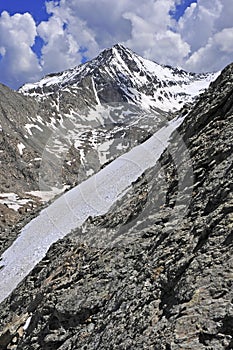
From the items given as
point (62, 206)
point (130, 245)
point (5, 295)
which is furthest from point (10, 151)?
point (130, 245)

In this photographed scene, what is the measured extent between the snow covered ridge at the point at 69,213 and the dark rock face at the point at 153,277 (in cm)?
524

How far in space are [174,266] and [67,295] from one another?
17.3 ft

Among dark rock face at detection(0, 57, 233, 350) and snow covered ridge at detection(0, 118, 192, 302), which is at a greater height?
snow covered ridge at detection(0, 118, 192, 302)

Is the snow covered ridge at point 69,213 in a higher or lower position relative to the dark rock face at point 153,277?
higher

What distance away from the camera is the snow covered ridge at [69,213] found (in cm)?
2633

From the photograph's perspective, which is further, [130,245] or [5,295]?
[5,295]

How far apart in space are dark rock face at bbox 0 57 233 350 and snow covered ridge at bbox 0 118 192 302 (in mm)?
5244

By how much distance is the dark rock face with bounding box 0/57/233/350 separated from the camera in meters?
8.15

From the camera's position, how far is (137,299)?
1038 centimetres

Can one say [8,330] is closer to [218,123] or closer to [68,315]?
[68,315]

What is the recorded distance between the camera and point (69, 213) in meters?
32.2

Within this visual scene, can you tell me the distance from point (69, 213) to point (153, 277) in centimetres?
2214

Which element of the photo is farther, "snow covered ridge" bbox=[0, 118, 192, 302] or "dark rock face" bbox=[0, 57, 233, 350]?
"snow covered ridge" bbox=[0, 118, 192, 302]

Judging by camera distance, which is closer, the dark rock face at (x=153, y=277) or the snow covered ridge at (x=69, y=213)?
the dark rock face at (x=153, y=277)
